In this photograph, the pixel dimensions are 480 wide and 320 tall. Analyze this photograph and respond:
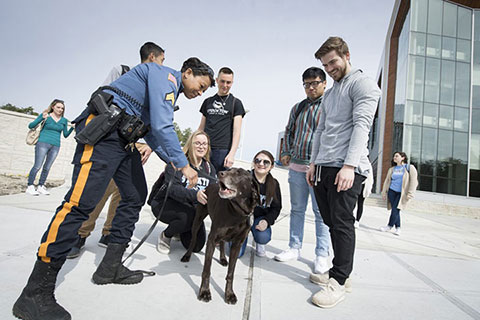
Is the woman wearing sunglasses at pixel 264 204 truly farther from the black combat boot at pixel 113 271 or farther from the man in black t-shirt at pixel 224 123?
the black combat boot at pixel 113 271

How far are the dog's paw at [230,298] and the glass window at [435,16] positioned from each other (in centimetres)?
2476

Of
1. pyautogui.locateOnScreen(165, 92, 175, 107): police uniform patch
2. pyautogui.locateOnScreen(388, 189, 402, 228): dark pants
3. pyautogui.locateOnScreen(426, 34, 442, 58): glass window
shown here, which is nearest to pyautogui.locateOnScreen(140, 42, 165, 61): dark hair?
pyautogui.locateOnScreen(165, 92, 175, 107): police uniform patch

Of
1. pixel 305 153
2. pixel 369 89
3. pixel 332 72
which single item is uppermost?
pixel 332 72

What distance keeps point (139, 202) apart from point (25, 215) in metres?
2.73

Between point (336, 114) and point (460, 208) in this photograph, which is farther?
point (460, 208)

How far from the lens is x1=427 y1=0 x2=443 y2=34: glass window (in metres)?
19.6

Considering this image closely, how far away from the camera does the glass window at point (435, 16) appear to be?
64.2 feet

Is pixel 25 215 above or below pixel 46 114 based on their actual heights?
below

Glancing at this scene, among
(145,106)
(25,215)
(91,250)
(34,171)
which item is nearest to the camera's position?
(145,106)

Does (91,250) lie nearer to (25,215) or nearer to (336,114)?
(25,215)

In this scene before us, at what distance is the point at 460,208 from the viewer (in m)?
15.5

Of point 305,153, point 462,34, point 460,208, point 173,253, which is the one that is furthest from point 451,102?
point 173,253

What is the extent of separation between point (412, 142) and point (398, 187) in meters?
15.5

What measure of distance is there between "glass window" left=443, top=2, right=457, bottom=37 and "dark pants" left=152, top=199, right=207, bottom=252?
24.9 metres
